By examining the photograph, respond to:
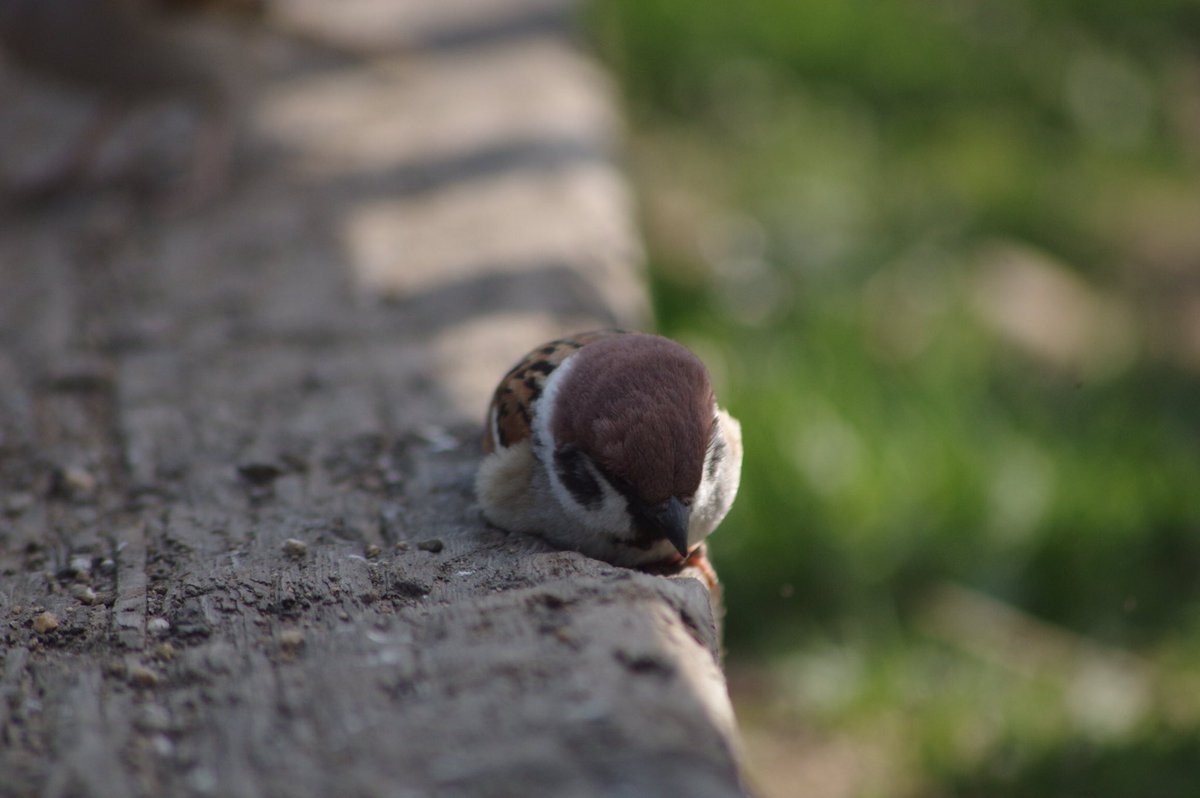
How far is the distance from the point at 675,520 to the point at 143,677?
0.78 m

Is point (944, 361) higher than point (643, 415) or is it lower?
lower

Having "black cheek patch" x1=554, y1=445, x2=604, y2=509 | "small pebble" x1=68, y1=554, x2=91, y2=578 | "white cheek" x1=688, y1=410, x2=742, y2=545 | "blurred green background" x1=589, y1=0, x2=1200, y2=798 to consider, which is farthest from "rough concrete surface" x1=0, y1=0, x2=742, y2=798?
"blurred green background" x1=589, y1=0, x2=1200, y2=798

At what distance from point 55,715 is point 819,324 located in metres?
2.72

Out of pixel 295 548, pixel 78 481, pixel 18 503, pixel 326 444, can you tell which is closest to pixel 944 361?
pixel 326 444

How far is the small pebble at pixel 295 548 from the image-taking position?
6.81 ft

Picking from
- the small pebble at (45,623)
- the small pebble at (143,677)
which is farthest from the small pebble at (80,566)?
the small pebble at (143,677)

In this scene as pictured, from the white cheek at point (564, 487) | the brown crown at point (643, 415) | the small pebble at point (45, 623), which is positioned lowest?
the small pebble at point (45, 623)

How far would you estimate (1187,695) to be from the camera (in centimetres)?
308

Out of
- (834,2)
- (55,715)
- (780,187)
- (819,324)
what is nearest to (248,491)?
(55,715)

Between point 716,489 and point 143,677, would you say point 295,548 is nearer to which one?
point 143,677

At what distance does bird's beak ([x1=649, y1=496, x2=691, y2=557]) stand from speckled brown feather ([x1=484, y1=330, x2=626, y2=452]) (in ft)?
1.03

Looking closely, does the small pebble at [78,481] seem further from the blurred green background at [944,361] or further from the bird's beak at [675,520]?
the blurred green background at [944,361]

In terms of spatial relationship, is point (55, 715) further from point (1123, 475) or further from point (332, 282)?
point (1123, 475)

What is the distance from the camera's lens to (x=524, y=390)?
7.25 feet
